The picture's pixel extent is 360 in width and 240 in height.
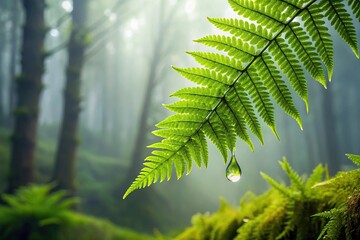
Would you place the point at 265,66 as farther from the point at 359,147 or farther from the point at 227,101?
the point at 359,147

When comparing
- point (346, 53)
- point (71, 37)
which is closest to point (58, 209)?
point (71, 37)

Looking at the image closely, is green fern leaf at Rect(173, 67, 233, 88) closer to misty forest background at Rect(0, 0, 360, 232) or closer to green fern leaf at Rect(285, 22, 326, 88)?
green fern leaf at Rect(285, 22, 326, 88)

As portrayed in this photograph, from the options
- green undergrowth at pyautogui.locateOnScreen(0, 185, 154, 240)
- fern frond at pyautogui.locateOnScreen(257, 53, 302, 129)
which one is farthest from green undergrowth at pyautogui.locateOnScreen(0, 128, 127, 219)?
fern frond at pyautogui.locateOnScreen(257, 53, 302, 129)

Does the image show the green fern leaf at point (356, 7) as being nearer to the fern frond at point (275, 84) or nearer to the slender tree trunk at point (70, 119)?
the fern frond at point (275, 84)

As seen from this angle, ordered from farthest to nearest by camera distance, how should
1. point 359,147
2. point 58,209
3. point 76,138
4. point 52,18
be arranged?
point 359,147
point 52,18
point 76,138
point 58,209

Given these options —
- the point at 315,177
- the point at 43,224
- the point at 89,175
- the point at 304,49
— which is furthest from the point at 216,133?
the point at 89,175
